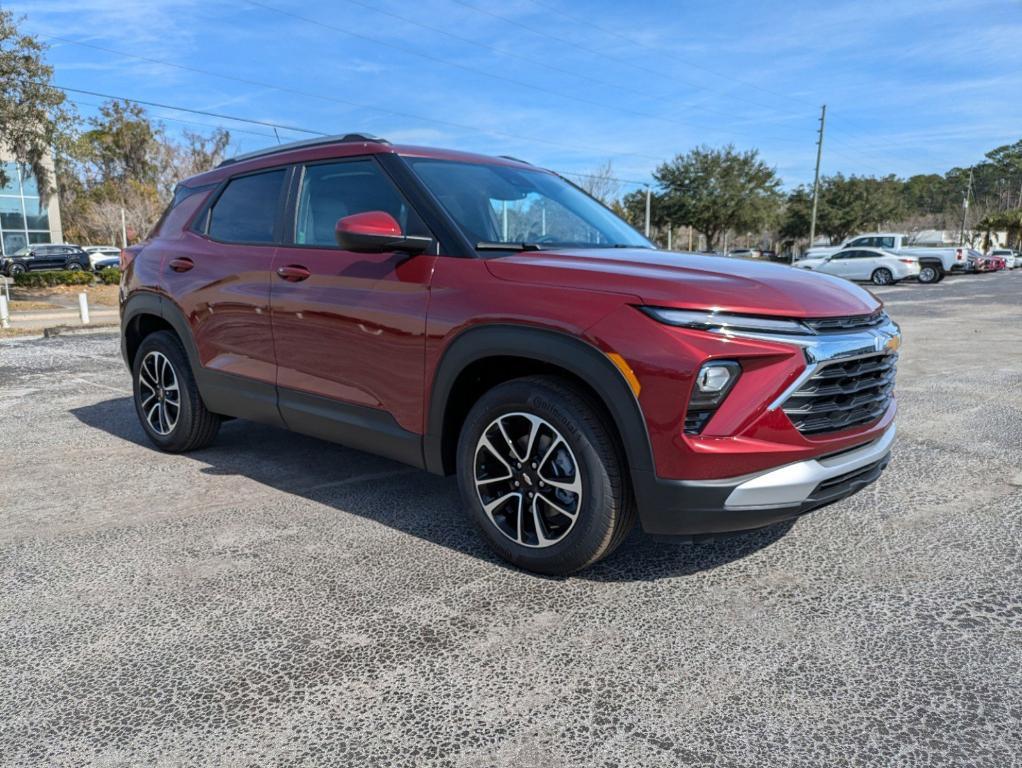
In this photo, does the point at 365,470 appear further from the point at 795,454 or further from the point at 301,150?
the point at 795,454

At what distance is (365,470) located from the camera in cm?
464

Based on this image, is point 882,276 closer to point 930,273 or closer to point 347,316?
point 930,273

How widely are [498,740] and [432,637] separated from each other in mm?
606

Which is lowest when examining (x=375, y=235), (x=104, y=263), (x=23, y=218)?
(x=104, y=263)

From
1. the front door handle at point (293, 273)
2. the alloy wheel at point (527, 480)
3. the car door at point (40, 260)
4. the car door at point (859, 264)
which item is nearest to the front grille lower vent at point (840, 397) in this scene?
the alloy wheel at point (527, 480)

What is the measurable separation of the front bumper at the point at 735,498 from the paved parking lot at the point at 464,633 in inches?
14.5

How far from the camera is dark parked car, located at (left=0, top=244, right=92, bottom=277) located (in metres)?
31.7

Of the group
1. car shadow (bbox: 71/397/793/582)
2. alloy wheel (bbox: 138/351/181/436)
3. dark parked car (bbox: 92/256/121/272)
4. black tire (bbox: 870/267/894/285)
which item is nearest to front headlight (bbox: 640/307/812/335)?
car shadow (bbox: 71/397/793/582)

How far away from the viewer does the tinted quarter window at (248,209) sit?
4238 millimetres

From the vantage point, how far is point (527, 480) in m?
3.04

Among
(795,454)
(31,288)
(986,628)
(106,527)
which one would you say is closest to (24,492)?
(106,527)

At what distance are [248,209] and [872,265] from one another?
30.0 m

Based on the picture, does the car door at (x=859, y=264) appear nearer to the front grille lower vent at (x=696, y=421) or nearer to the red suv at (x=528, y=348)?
the red suv at (x=528, y=348)

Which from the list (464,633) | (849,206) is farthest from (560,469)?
(849,206)
